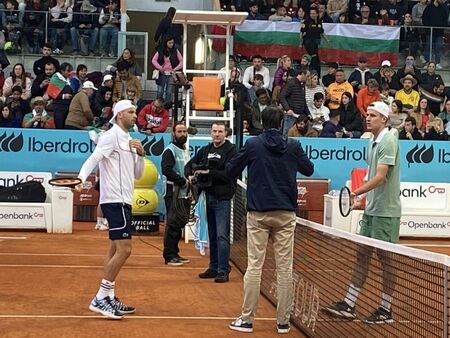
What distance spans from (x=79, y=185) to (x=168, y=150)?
15.3ft

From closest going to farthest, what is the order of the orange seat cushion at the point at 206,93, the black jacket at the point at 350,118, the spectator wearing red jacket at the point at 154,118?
1. the orange seat cushion at the point at 206,93
2. the spectator wearing red jacket at the point at 154,118
3. the black jacket at the point at 350,118

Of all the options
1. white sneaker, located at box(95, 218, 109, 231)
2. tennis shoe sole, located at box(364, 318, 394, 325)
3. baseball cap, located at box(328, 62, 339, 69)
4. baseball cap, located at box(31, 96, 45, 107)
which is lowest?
white sneaker, located at box(95, 218, 109, 231)

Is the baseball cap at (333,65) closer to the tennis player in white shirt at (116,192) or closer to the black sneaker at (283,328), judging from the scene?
the tennis player in white shirt at (116,192)

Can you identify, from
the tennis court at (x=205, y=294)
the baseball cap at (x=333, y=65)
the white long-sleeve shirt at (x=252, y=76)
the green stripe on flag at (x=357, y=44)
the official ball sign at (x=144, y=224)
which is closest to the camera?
the tennis court at (x=205, y=294)

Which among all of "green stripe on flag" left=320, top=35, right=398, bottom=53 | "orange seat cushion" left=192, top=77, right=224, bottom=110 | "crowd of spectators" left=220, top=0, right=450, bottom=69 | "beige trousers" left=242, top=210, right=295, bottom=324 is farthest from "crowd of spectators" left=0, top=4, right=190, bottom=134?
"beige trousers" left=242, top=210, right=295, bottom=324

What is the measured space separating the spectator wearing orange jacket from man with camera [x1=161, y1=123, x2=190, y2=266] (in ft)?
29.6

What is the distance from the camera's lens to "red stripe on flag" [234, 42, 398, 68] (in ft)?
83.9

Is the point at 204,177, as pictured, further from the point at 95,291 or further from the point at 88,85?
the point at 88,85

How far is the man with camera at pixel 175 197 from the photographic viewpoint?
13.4 meters

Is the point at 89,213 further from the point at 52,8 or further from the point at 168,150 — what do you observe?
the point at 52,8

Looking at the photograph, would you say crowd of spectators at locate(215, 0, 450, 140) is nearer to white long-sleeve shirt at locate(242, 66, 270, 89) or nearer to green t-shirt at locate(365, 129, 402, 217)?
white long-sleeve shirt at locate(242, 66, 270, 89)

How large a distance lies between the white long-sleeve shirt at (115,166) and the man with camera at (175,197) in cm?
385

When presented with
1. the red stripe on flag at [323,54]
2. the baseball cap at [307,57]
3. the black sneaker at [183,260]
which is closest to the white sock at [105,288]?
the black sneaker at [183,260]

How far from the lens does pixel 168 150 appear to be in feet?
44.9
